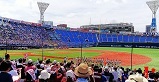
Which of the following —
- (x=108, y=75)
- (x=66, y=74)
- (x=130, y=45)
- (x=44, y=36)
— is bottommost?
(x=130, y=45)

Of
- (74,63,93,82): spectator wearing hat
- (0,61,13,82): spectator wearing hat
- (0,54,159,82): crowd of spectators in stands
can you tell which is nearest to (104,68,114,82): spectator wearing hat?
(0,54,159,82): crowd of spectators in stands

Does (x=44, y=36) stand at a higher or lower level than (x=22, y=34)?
lower

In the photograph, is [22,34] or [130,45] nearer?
[22,34]

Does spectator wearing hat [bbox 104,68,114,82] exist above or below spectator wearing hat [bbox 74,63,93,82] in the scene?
below

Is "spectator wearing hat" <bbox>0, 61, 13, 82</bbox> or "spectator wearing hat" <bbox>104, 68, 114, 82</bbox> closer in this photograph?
"spectator wearing hat" <bbox>0, 61, 13, 82</bbox>

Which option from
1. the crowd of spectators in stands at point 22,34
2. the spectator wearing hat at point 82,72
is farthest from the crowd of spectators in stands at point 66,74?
the crowd of spectators in stands at point 22,34

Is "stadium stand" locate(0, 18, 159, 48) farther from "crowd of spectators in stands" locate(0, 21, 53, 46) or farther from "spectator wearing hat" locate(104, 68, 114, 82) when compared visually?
"spectator wearing hat" locate(104, 68, 114, 82)

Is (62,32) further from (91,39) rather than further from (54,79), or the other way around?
(54,79)

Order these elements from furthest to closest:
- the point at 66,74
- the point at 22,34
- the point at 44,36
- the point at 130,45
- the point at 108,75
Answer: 1. the point at 44,36
2. the point at 130,45
3. the point at 22,34
4. the point at 108,75
5. the point at 66,74

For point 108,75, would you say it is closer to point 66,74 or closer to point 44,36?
point 66,74

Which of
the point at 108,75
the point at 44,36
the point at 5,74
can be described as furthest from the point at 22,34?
the point at 5,74

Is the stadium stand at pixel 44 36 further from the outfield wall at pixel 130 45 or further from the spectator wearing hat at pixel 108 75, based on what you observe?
the spectator wearing hat at pixel 108 75

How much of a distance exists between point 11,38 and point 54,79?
6015 cm

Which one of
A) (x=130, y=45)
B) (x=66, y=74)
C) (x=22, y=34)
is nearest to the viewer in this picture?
(x=66, y=74)
